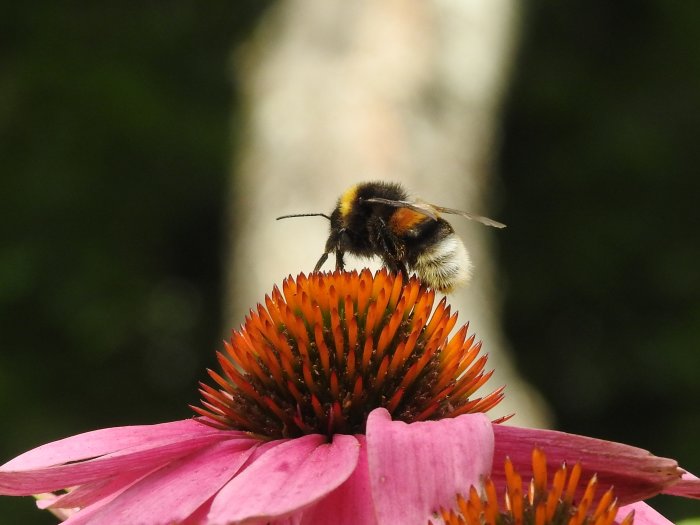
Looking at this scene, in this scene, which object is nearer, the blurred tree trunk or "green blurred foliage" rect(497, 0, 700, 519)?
the blurred tree trunk

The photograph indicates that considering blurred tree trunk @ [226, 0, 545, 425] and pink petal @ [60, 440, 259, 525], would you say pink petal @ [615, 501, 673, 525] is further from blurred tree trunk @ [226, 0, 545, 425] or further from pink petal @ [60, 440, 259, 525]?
blurred tree trunk @ [226, 0, 545, 425]

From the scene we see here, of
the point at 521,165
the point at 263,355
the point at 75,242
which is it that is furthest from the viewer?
the point at 521,165

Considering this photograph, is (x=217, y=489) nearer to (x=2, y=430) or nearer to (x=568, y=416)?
(x=2, y=430)

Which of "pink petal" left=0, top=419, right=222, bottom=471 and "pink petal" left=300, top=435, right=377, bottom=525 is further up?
"pink petal" left=0, top=419, right=222, bottom=471

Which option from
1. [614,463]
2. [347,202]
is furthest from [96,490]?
[347,202]

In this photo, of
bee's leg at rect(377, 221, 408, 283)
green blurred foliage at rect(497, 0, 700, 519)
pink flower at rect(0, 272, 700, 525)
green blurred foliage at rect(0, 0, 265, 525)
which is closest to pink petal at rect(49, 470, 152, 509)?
pink flower at rect(0, 272, 700, 525)

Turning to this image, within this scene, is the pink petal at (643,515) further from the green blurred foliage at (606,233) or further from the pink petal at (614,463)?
the green blurred foliage at (606,233)

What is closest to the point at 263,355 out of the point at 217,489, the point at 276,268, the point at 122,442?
the point at 122,442
